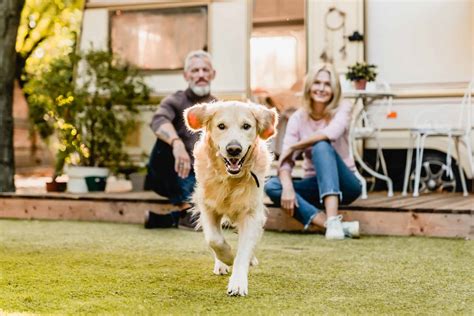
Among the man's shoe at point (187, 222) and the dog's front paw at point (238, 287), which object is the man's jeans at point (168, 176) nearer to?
the man's shoe at point (187, 222)

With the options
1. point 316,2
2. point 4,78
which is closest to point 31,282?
point 4,78

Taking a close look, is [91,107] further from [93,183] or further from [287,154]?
[287,154]

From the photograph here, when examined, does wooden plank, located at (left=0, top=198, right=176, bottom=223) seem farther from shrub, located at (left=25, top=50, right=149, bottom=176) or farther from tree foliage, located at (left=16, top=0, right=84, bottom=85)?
tree foliage, located at (left=16, top=0, right=84, bottom=85)

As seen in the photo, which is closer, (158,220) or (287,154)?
(287,154)

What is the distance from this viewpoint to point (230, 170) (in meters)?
2.95

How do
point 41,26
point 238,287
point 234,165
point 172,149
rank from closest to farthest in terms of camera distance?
point 238,287, point 234,165, point 172,149, point 41,26

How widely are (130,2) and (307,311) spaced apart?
17.3 feet

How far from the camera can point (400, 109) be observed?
631 cm

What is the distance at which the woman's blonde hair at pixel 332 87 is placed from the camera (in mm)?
4574

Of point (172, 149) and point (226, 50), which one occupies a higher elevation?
point (226, 50)

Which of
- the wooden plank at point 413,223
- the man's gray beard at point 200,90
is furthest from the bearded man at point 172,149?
the wooden plank at point 413,223

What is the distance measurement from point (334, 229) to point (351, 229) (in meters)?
0.11

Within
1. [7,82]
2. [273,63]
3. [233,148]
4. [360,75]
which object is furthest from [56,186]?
[233,148]

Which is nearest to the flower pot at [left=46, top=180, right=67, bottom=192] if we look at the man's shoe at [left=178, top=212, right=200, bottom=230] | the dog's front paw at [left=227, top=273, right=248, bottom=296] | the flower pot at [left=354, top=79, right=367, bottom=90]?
the man's shoe at [left=178, top=212, right=200, bottom=230]
